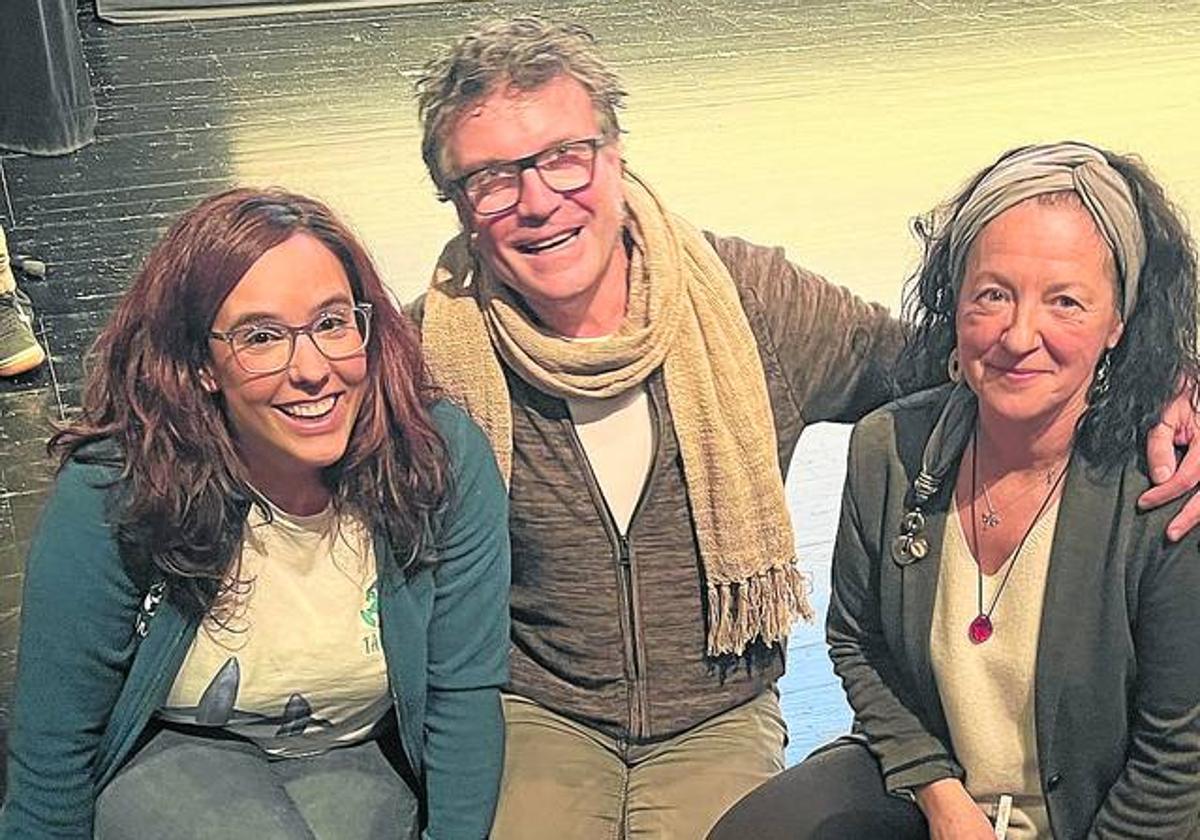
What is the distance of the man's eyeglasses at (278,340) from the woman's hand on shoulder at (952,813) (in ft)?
2.13

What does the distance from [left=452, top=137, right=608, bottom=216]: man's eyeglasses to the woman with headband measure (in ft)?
1.02

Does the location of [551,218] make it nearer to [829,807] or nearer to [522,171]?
[522,171]

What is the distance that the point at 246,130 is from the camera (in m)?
4.66

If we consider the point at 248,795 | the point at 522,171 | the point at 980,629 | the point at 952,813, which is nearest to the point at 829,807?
the point at 952,813

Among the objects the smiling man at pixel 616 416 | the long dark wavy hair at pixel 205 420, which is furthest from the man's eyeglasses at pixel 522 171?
the long dark wavy hair at pixel 205 420

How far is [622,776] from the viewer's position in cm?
177

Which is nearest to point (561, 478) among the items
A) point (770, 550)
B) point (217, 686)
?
point (770, 550)

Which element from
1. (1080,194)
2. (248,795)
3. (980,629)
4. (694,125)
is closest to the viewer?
(1080,194)

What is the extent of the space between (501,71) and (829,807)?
74cm

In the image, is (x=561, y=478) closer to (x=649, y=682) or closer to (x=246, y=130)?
(x=649, y=682)

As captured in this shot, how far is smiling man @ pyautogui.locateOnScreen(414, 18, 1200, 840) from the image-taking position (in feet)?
5.20

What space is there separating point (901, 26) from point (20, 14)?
2628mm

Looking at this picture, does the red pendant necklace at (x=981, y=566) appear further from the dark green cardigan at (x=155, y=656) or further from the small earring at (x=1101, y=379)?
the dark green cardigan at (x=155, y=656)

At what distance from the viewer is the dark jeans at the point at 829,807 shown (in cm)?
165
